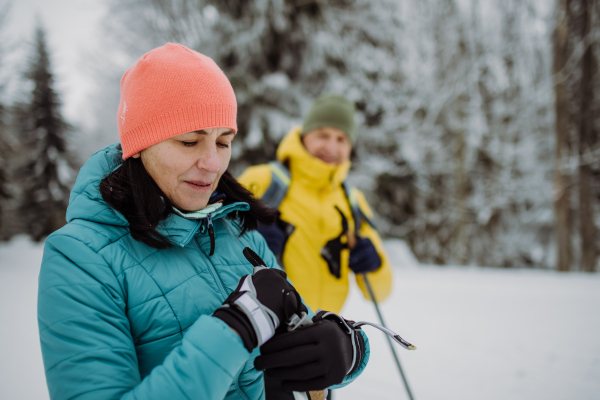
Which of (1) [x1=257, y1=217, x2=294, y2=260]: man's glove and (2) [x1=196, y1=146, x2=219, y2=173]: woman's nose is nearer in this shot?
(2) [x1=196, y1=146, x2=219, y2=173]: woman's nose

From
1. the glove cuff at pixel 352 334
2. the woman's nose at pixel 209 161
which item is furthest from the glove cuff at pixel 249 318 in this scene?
the woman's nose at pixel 209 161

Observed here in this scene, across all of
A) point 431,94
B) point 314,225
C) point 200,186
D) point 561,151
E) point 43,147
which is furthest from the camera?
point 43,147

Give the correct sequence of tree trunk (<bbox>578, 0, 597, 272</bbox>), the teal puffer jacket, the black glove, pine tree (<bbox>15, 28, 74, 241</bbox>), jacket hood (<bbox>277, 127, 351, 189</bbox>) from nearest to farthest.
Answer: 1. the teal puffer jacket
2. the black glove
3. jacket hood (<bbox>277, 127, 351, 189</bbox>)
4. tree trunk (<bbox>578, 0, 597, 272</bbox>)
5. pine tree (<bbox>15, 28, 74, 241</bbox>)

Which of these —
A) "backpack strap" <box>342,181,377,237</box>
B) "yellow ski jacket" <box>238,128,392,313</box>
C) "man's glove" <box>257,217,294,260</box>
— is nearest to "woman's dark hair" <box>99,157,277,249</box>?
"man's glove" <box>257,217,294,260</box>

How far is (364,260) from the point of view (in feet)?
7.52

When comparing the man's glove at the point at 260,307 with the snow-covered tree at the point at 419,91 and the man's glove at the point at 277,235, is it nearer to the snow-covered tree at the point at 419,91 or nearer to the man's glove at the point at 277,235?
the man's glove at the point at 277,235

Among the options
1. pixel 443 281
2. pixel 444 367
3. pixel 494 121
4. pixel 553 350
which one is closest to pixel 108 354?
pixel 444 367

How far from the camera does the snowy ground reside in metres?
2.93

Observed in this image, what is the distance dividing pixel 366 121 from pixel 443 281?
4688 mm

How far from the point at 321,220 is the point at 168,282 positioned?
4.90 feet

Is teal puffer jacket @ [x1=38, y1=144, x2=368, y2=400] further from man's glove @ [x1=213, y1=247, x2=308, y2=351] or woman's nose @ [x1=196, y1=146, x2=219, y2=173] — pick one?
woman's nose @ [x1=196, y1=146, x2=219, y2=173]

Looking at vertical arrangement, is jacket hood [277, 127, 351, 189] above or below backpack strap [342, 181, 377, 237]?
above

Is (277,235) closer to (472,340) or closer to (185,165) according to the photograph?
(185,165)

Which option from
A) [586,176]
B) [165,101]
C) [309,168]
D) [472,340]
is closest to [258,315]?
[165,101]
